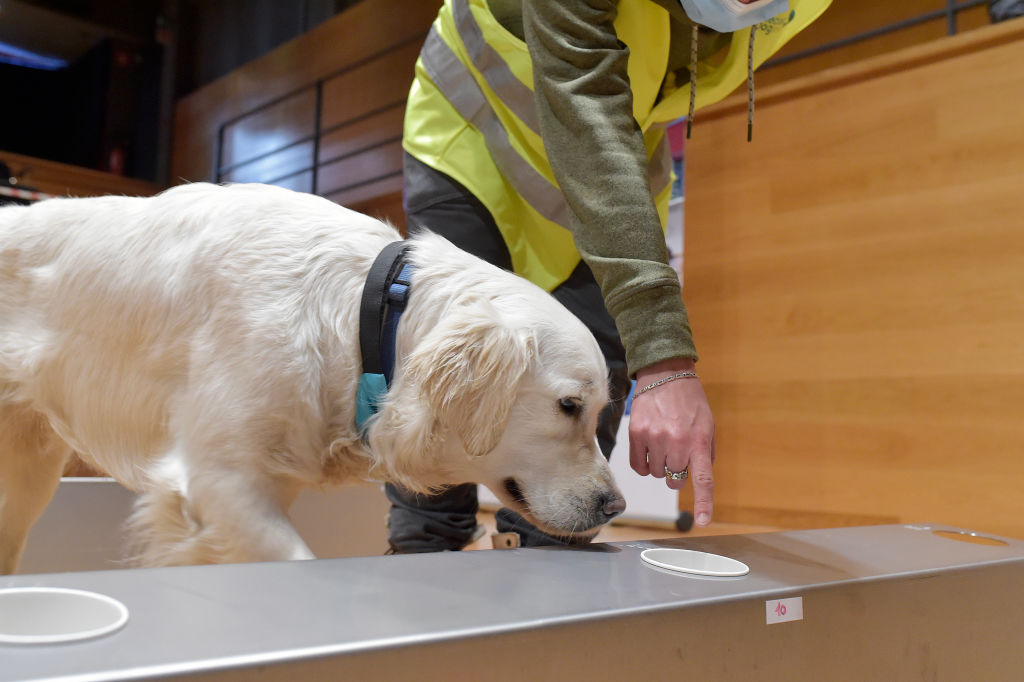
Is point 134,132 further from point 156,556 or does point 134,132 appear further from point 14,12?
point 156,556

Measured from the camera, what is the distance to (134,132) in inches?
294

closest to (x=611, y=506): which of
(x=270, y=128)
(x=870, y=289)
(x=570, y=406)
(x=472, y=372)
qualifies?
(x=570, y=406)

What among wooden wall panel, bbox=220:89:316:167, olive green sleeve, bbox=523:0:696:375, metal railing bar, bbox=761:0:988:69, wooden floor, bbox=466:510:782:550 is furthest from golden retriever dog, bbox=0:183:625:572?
wooden wall panel, bbox=220:89:316:167

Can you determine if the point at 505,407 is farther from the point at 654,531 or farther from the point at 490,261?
the point at 654,531

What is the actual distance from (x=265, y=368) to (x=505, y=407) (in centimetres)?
32

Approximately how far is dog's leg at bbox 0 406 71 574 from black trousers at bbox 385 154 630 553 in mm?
608

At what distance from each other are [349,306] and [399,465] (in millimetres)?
235

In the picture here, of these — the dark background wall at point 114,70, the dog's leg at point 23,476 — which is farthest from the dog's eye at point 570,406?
the dark background wall at point 114,70

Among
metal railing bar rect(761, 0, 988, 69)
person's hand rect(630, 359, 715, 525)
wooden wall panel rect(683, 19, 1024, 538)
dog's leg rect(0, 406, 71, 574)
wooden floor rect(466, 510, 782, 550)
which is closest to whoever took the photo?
person's hand rect(630, 359, 715, 525)

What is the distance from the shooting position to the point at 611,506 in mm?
1186

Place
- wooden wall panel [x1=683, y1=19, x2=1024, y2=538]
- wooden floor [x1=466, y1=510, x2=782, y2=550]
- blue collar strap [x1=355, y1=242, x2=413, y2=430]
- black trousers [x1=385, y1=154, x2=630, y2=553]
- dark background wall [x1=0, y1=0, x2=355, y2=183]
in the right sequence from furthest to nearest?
dark background wall [x1=0, y1=0, x2=355, y2=183]
wooden floor [x1=466, y1=510, x2=782, y2=550]
wooden wall panel [x1=683, y1=19, x2=1024, y2=538]
black trousers [x1=385, y1=154, x2=630, y2=553]
blue collar strap [x1=355, y1=242, x2=413, y2=430]

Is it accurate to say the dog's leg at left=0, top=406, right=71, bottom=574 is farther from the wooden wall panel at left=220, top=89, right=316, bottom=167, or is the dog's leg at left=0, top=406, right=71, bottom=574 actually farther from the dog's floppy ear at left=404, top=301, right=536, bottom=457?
the wooden wall panel at left=220, top=89, right=316, bottom=167

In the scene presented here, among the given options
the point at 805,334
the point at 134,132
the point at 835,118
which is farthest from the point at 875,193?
the point at 134,132

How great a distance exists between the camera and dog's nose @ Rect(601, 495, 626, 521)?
118cm
